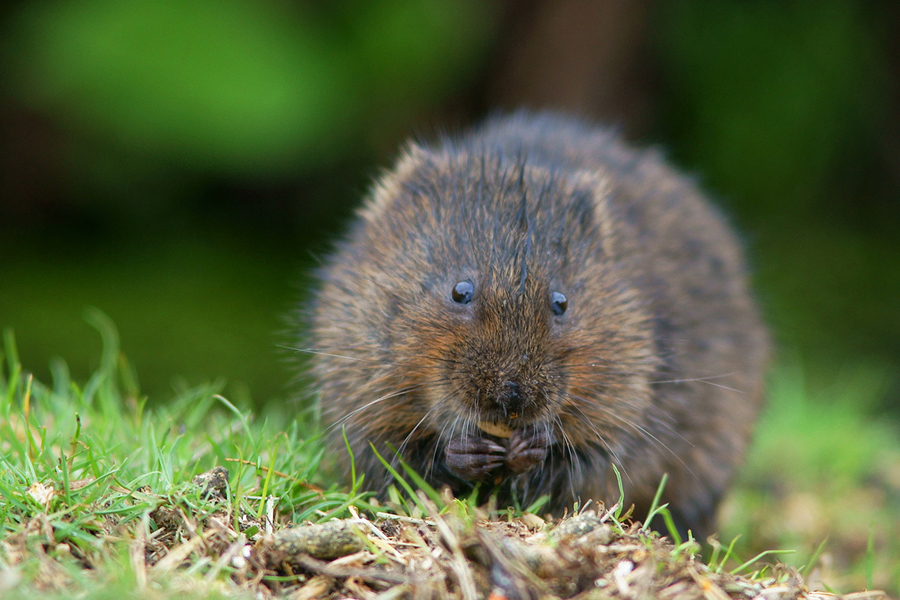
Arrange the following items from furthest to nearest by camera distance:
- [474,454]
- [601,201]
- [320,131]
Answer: [320,131]
[601,201]
[474,454]

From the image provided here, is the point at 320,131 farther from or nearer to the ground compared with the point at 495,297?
farther from the ground

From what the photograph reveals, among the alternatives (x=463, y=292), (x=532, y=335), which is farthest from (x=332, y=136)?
(x=532, y=335)

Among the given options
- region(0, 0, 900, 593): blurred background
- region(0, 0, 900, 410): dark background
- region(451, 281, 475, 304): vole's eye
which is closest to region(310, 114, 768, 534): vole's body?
region(451, 281, 475, 304): vole's eye

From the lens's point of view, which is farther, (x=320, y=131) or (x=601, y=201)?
(x=320, y=131)

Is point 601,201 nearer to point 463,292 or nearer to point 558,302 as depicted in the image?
point 558,302

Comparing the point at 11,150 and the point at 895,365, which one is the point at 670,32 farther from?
the point at 11,150

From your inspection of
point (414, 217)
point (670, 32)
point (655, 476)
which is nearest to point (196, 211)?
point (670, 32)
